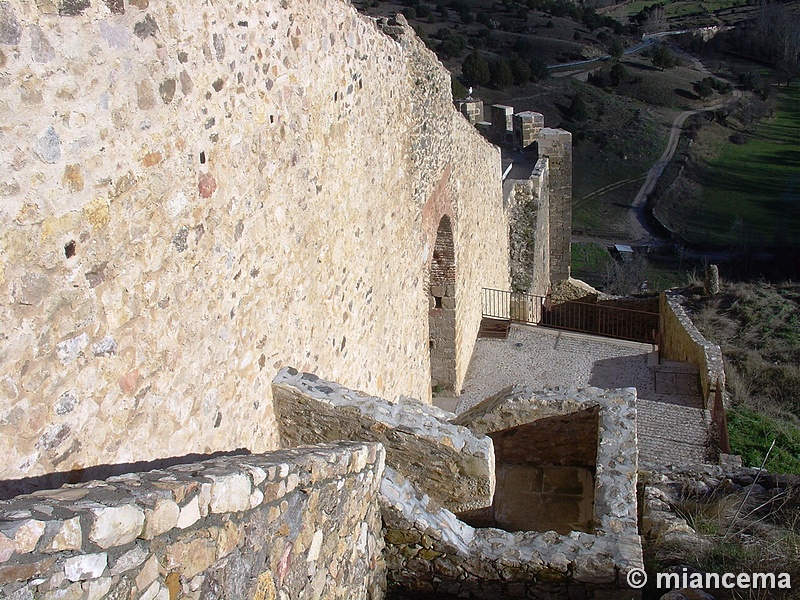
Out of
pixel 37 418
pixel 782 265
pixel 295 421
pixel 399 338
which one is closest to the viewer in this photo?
pixel 37 418

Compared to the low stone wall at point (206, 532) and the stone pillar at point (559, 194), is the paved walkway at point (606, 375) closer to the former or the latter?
the stone pillar at point (559, 194)

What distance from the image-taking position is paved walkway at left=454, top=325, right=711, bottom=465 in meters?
9.99

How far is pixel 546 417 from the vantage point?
20.4 feet

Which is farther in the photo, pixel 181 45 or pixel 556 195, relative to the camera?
pixel 556 195

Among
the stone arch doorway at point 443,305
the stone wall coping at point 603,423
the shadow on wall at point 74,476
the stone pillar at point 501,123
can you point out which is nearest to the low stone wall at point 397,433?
the stone wall coping at point 603,423

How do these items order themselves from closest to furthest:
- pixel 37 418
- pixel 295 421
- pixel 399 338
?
pixel 37 418 → pixel 295 421 → pixel 399 338

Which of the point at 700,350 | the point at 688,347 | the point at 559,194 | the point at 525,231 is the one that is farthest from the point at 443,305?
the point at 559,194

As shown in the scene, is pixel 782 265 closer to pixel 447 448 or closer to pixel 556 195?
pixel 556 195

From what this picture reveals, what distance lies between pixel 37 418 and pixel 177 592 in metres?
0.81

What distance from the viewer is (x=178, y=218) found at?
11.8 feet

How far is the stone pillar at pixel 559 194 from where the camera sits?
17.5 m

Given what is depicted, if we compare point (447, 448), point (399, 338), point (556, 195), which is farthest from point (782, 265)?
point (447, 448)

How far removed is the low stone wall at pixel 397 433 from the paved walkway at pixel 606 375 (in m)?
4.84

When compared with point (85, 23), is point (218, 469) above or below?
below
